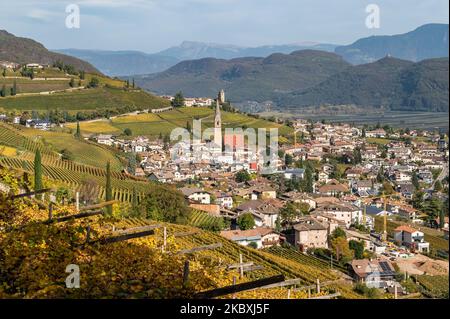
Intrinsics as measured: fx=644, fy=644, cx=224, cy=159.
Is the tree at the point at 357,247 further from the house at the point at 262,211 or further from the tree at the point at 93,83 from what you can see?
the tree at the point at 93,83

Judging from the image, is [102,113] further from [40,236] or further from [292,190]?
[40,236]

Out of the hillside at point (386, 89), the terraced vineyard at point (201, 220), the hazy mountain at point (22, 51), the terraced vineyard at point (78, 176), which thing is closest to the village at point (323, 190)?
the terraced vineyard at point (201, 220)

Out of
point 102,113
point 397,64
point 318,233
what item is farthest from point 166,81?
point 318,233

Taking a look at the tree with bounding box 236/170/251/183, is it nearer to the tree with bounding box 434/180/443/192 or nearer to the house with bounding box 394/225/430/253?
the tree with bounding box 434/180/443/192

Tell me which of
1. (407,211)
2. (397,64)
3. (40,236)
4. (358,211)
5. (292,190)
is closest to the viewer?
(40,236)

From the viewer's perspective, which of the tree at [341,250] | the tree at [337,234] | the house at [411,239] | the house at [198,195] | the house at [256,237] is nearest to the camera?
the tree at [341,250]

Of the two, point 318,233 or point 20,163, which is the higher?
point 20,163

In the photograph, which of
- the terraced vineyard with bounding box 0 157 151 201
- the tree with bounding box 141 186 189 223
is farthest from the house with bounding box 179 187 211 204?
the tree with bounding box 141 186 189 223

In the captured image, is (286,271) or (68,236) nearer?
(68,236)
